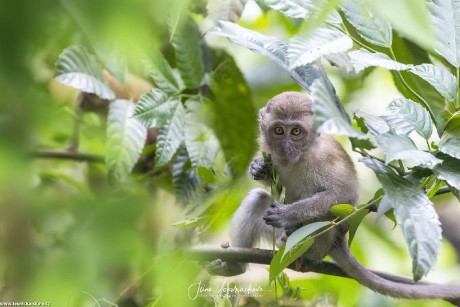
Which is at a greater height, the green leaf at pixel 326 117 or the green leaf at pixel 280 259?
the green leaf at pixel 326 117

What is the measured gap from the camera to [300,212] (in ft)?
12.0

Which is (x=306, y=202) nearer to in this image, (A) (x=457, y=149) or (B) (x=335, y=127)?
(A) (x=457, y=149)

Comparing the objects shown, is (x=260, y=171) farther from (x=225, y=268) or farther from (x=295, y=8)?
(x=295, y=8)

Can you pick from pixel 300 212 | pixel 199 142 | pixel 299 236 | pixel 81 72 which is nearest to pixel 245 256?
pixel 300 212

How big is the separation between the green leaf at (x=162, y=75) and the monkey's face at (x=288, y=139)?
2.27 ft

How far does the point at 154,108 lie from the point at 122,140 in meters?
0.28

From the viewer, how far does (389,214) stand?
2889mm

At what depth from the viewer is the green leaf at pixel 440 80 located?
2643mm

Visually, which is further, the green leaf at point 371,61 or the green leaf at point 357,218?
the green leaf at point 357,218

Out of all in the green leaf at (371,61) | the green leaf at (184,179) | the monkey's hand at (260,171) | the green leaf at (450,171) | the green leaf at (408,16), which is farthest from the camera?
the green leaf at (184,179)

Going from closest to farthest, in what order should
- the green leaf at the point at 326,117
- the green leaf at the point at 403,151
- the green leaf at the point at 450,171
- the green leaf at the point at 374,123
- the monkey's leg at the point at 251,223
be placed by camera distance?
the green leaf at the point at 326,117
the green leaf at the point at 403,151
the green leaf at the point at 450,171
the green leaf at the point at 374,123
the monkey's leg at the point at 251,223

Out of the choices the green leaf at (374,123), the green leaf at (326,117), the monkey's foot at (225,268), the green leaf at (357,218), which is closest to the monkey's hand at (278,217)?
the monkey's foot at (225,268)

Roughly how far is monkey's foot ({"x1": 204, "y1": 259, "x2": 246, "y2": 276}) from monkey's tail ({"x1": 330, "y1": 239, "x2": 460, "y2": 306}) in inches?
27.9

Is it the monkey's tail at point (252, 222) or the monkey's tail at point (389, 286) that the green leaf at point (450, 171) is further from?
the monkey's tail at point (252, 222)
